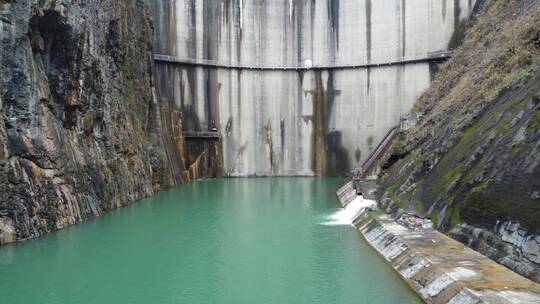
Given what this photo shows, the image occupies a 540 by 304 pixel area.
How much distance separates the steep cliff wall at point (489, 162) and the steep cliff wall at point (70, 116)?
40.1 ft

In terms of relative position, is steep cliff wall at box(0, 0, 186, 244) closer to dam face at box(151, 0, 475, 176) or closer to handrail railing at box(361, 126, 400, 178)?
dam face at box(151, 0, 475, 176)

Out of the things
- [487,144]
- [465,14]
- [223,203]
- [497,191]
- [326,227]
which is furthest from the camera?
[465,14]

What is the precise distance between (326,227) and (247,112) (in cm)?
2508

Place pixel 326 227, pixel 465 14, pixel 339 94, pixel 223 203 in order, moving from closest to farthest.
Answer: pixel 326 227 < pixel 223 203 < pixel 465 14 < pixel 339 94

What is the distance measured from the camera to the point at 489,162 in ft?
40.3

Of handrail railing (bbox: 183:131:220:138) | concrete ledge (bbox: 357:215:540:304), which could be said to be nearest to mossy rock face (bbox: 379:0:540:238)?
concrete ledge (bbox: 357:215:540:304)

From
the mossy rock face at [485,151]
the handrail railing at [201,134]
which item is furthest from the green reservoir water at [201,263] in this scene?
the handrail railing at [201,134]

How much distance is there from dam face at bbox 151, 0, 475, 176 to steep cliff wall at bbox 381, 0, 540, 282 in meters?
17.8

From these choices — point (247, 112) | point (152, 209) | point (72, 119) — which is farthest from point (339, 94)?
point (72, 119)

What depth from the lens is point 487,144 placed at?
43.2 feet

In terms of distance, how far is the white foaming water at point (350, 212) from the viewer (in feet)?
67.4

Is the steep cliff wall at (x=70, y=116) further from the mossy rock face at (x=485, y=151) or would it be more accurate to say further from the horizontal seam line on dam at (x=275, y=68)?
the mossy rock face at (x=485, y=151)

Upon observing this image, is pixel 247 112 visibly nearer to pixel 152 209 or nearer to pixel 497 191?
pixel 152 209

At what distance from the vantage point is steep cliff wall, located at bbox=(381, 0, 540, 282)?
1005cm
